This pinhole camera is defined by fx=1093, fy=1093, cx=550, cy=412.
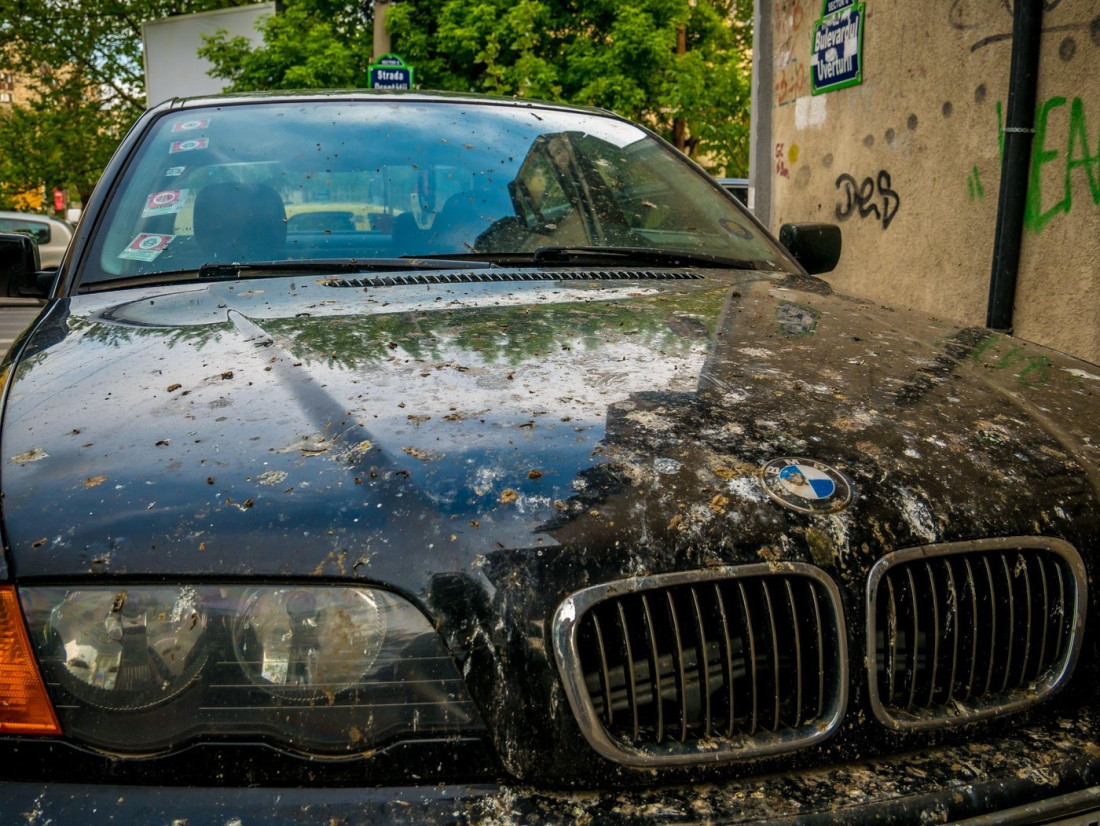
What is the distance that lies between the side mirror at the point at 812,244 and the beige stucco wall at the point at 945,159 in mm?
1524

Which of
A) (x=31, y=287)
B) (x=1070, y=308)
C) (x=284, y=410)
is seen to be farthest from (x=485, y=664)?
(x=1070, y=308)

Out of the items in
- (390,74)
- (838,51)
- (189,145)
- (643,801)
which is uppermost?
(390,74)

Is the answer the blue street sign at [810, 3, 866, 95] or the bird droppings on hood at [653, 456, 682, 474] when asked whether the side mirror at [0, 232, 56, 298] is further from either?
the blue street sign at [810, 3, 866, 95]

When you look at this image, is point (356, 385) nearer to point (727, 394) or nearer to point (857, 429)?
point (727, 394)

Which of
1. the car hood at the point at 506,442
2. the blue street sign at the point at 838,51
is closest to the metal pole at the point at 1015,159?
the blue street sign at the point at 838,51

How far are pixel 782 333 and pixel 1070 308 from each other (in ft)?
12.6

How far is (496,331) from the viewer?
2.08 metres

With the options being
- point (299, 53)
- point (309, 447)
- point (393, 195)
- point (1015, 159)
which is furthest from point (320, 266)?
point (299, 53)

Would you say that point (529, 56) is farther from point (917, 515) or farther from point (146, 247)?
point (917, 515)

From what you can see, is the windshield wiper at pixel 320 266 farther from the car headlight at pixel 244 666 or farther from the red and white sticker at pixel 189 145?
the car headlight at pixel 244 666

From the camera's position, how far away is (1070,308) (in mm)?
5375

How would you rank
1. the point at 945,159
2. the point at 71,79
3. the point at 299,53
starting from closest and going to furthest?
the point at 945,159, the point at 299,53, the point at 71,79

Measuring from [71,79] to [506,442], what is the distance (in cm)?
3217

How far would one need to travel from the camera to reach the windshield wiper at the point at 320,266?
2.60 meters
